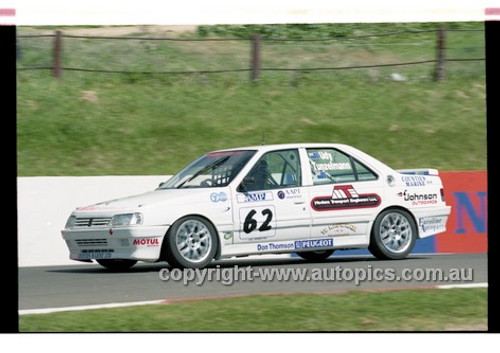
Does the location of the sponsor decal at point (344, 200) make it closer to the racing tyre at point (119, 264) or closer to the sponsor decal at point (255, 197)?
the sponsor decal at point (255, 197)

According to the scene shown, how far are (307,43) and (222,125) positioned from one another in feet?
15.1

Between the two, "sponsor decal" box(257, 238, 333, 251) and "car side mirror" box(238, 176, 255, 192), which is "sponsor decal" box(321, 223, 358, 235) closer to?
"sponsor decal" box(257, 238, 333, 251)

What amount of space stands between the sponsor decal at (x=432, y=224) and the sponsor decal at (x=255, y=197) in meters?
2.14

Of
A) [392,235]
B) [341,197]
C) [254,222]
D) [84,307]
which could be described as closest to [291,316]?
[84,307]

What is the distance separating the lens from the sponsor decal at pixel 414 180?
41.9 ft

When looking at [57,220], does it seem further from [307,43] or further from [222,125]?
[307,43]

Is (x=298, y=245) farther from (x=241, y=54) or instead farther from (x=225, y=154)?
(x=241, y=54)

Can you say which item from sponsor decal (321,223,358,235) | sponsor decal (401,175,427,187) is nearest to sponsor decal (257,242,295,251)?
sponsor decal (321,223,358,235)

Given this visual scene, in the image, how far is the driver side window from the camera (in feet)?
38.9

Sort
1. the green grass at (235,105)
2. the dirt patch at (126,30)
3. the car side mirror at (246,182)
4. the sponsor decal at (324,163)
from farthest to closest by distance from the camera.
Result: the dirt patch at (126,30) < the green grass at (235,105) < the sponsor decal at (324,163) < the car side mirror at (246,182)

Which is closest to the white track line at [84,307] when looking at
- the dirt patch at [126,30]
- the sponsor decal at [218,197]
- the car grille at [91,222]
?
the car grille at [91,222]

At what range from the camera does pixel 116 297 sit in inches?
377

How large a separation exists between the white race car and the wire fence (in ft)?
28.7
